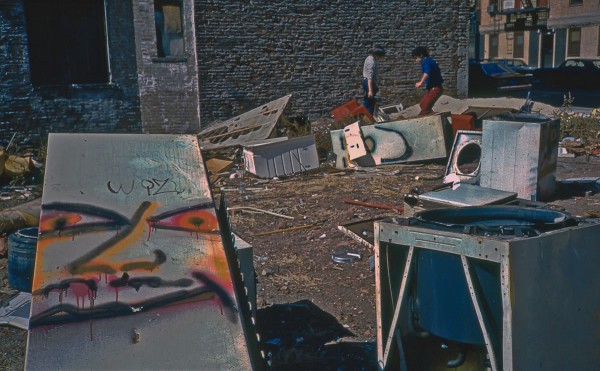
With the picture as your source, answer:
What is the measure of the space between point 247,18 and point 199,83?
180 centimetres

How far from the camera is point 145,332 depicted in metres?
3.29

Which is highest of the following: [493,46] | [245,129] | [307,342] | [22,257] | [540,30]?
[540,30]

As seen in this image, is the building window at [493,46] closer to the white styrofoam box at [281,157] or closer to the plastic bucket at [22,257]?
the white styrofoam box at [281,157]

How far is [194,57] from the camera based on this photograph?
14.4 m

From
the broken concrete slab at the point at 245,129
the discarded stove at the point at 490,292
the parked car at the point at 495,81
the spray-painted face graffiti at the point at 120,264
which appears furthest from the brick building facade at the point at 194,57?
the discarded stove at the point at 490,292

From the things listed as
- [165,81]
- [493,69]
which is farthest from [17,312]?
[493,69]

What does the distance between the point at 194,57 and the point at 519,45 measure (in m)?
30.3

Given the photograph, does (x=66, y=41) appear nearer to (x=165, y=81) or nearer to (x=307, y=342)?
(x=165, y=81)

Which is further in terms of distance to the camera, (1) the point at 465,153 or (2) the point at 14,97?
(2) the point at 14,97

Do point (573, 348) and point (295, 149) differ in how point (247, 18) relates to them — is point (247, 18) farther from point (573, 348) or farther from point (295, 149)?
point (573, 348)

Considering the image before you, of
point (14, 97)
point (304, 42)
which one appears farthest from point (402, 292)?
point (304, 42)

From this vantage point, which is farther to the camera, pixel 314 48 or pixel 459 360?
pixel 314 48

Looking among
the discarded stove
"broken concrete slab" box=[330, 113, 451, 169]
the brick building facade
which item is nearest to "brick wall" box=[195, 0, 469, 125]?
the brick building facade

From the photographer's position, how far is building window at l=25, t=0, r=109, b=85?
42.5 ft
